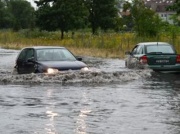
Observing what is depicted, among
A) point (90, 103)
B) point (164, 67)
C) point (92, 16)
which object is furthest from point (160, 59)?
point (92, 16)

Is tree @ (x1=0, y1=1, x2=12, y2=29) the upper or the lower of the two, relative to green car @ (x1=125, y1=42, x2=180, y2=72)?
upper

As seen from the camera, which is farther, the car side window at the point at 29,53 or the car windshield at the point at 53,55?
the car side window at the point at 29,53

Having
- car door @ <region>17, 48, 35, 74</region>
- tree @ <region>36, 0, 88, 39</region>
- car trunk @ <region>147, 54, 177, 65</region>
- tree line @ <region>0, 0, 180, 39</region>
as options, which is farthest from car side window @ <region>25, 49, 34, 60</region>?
tree @ <region>36, 0, 88, 39</region>

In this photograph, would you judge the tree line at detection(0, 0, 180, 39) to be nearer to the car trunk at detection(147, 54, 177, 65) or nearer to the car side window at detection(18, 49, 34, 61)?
the car trunk at detection(147, 54, 177, 65)

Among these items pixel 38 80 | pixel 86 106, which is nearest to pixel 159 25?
pixel 38 80

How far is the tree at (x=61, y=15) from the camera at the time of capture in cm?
7450

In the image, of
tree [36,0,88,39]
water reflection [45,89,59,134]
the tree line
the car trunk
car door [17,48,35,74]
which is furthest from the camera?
tree [36,0,88,39]

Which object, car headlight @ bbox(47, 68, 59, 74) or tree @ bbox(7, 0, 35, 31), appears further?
tree @ bbox(7, 0, 35, 31)

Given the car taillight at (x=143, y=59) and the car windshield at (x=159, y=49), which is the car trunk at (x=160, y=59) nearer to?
the car taillight at (x=143, y=59)

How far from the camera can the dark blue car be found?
20219mm

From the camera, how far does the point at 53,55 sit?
21.6 m

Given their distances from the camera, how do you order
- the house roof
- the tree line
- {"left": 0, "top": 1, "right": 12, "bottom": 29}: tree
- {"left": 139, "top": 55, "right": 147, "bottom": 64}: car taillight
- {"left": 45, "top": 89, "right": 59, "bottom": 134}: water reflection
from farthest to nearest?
the house roof
{"left": 0, "top": 1, "right": 12, "bottom": 29}: tree
the tree line
{"left": 139, "top": 55, "right": 147, "bottom": 64}: car taillight
{"left": 45, "top": 89, "right": 59, "bottom": 134}: water reflection

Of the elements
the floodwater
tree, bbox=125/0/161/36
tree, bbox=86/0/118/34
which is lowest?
the floodwater

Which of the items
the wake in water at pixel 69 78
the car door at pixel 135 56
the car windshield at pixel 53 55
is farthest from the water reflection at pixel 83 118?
the car door at pixel 135 56
